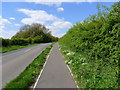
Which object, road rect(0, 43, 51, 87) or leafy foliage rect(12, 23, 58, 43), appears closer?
road rect(0, 43, 51, 87)

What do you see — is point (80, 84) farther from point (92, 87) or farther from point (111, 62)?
point (111, 62)

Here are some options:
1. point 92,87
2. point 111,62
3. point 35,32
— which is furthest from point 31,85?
point 35,32

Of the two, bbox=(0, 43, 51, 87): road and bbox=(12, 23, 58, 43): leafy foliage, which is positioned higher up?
bbox=(12, 23, 58, 43): leafy foliage

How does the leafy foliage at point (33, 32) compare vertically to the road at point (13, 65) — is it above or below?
above

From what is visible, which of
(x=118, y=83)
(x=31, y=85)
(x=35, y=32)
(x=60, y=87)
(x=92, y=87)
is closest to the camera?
(x=118, y=83)

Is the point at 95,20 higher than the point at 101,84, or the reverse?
the point at 95,20

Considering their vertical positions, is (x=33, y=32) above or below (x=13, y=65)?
above

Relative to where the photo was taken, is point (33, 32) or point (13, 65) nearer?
point (13, 65)

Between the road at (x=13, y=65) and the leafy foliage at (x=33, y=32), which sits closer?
the road at (x=13, y=65)

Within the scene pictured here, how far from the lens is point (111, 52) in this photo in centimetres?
625

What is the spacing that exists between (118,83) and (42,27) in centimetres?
9990

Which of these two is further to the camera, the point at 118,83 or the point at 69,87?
the point at 69,87

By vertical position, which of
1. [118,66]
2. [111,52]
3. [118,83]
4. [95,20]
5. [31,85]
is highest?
[95,20]

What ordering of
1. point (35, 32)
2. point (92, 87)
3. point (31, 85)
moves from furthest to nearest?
point (35, 32)
point (31, 85)
point (92, 87)
